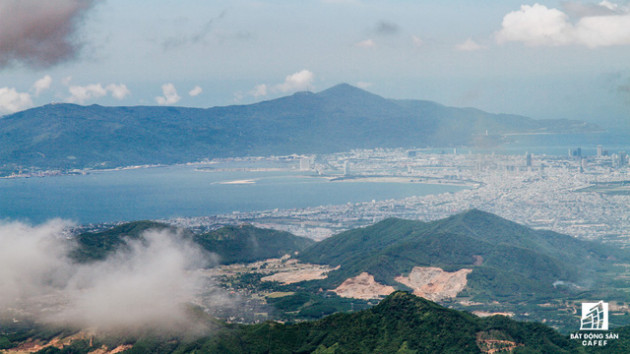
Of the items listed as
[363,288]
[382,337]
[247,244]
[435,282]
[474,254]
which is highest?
[382,337]

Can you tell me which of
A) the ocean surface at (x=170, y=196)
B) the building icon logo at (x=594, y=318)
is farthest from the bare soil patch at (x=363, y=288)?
the ocean surface at (x=170, y=196)

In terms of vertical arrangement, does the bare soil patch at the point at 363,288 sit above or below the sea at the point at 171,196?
below

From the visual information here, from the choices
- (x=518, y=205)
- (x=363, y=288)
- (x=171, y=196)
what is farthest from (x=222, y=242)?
(x=171, y=196)

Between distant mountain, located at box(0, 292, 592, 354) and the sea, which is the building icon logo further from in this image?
the sea

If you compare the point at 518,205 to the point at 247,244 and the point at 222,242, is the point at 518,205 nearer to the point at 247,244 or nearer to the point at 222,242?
the point at 247,244

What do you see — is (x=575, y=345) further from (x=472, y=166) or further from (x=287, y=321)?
(x=472, y=166)

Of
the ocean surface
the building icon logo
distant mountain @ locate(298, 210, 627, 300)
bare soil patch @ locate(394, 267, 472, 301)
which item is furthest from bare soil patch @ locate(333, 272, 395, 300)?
the ocean surface

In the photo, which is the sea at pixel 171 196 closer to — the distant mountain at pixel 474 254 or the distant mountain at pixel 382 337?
the distant mountain at pixel 474 254
